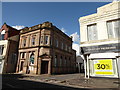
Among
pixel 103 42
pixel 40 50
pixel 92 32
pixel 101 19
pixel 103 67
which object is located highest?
pixel 101 19

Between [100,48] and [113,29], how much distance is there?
2663mm

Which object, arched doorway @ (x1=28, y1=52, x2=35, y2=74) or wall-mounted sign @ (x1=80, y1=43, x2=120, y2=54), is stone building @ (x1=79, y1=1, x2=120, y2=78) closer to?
wall-mounted sign @ (x1=80, y1=43, x2=120, y2=54)

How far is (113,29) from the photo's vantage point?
35.8 ft

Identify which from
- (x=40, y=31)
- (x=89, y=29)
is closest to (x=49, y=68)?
(x=40, y=31)

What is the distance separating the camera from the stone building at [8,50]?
71.3 feet

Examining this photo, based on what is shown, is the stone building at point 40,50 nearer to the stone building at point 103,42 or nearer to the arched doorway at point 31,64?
the arched doorway at point 31,64

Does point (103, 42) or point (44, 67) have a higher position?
point (103, 42)

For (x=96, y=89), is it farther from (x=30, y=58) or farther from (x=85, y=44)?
(x=30, y=58)

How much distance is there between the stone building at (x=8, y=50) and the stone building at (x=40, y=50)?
2451 mm

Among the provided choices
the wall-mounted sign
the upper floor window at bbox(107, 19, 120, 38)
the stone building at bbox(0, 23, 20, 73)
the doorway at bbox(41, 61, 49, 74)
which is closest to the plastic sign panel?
the wall-mounted sign

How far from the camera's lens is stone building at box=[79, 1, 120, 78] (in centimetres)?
1025

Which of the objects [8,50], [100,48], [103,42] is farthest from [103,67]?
[8,50]

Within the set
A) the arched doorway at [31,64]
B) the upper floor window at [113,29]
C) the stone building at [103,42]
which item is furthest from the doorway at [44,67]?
the upper floor window at [113,29]

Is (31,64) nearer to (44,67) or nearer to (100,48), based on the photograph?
(44,67)
